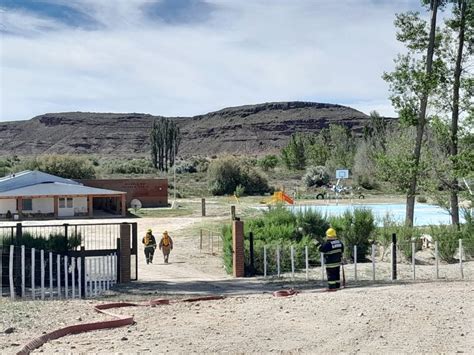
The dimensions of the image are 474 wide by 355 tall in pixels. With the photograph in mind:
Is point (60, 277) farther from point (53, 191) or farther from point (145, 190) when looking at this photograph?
point (145, 190)

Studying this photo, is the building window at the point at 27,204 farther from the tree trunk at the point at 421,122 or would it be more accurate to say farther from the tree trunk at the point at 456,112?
the tree trunk at the point at 456,112

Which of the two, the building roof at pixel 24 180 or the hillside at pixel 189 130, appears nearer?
the building roof at pixel 24 180

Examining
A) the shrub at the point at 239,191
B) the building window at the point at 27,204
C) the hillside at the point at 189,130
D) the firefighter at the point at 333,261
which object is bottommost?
the firefighter at the point at 333,261

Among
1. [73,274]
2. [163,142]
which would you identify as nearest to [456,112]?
[73,274]

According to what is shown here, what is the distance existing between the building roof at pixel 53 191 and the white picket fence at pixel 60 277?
117 ft

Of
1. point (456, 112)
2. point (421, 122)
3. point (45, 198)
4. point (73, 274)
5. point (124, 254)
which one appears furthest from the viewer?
point (45, 198)

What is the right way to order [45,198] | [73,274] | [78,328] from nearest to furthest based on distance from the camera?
[78,328] < [73,274] < [45,198]

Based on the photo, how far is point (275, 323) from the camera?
38.7 feet

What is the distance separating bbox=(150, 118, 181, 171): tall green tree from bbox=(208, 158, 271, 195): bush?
24.7 m

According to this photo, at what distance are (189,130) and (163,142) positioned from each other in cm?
7403

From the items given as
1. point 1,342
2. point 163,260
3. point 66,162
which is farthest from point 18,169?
point 1,342

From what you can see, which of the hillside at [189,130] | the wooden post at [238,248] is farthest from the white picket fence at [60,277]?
the hillside at [189,130]

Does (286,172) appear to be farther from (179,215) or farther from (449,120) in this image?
(449,120)

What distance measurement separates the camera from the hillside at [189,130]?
539 feet
